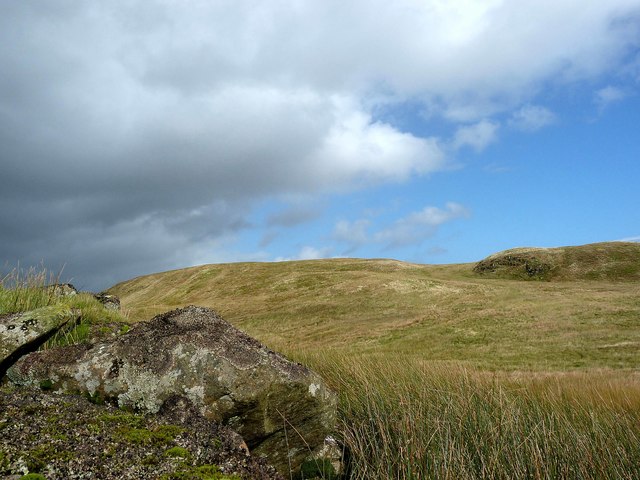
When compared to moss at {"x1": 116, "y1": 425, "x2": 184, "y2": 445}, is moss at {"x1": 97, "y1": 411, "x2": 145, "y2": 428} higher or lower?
higher

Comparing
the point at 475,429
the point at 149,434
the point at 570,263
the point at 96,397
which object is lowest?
the point at 475,429

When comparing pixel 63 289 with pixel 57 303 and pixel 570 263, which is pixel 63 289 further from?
pixel 570 263

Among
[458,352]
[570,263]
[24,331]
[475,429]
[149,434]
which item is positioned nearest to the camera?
[149,434]

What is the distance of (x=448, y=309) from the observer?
34.3 meters

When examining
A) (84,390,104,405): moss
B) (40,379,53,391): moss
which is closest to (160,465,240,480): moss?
(84,390,104,405): moss

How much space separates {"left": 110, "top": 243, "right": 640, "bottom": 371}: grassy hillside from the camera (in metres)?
22.9

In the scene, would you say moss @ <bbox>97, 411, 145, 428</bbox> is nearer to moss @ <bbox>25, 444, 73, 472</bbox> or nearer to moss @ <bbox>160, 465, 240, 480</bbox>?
moss @ <bbox>25, 444, 73, 472</bbox>

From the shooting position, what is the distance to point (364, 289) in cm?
4225

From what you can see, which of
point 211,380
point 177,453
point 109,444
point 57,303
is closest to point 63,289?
point 57,303

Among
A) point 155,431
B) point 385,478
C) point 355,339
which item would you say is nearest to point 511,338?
point 355,339

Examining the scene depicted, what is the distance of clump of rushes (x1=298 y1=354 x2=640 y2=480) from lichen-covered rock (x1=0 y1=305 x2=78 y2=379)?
3.89 meters

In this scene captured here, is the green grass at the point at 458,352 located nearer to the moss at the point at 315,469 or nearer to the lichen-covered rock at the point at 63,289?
the moss at the point at 315,469

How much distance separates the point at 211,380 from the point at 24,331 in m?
2.65

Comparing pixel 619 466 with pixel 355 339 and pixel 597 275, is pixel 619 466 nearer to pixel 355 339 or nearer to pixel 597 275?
pixel 355 339
